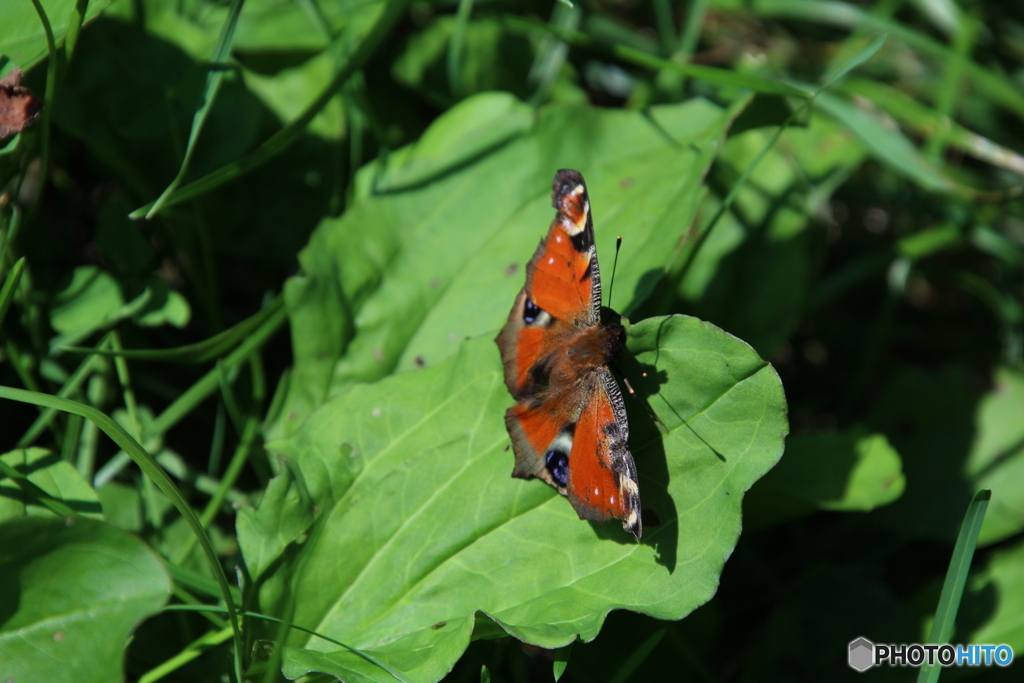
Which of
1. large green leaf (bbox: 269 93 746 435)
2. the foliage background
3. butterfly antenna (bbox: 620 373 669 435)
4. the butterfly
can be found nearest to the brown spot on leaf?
the foliage background

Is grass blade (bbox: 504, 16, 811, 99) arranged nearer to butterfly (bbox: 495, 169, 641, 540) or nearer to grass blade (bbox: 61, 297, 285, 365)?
butterfly (bbox: 495, 169, 641, 540)

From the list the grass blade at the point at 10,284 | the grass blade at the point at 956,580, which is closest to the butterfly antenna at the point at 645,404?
the grass blade at the point at 956,580

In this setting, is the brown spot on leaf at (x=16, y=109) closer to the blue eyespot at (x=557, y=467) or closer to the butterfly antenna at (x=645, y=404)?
the blue eyespot at (x=557, y=467)

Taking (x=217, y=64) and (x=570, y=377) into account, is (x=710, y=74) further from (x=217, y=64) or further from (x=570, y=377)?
(x=217, y=64)

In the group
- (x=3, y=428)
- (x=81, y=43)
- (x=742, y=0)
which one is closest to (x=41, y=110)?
(x=81, y=43)

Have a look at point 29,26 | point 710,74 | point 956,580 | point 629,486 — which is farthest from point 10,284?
point 956,580
